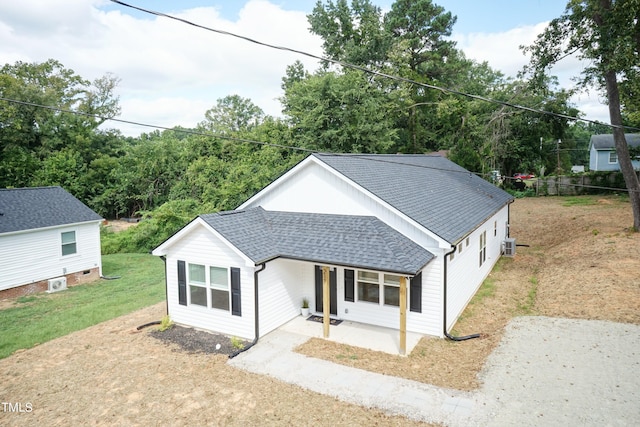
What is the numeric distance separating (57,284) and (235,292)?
35.2 feet

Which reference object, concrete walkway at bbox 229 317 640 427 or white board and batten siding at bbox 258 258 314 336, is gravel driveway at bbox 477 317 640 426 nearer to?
concrete walkway at bbox 229 317 640 427

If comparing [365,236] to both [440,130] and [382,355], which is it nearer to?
[382,355]

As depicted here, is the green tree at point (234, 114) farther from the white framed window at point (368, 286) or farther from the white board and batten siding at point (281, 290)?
the white framed window at point (368, 286)

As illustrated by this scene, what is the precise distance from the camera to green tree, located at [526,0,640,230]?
15844 millimetres

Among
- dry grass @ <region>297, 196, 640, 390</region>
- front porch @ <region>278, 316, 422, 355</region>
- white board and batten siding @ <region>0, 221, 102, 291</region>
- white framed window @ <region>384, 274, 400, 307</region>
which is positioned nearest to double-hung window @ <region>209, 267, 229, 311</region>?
front porch @ <region>278, 316, 422, 355</region>

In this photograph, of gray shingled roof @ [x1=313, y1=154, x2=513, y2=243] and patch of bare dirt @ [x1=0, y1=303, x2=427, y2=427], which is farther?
gray shingled roof @ [x1=313, y1=154, x2=513, y2=243]

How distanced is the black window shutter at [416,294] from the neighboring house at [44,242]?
578 inches

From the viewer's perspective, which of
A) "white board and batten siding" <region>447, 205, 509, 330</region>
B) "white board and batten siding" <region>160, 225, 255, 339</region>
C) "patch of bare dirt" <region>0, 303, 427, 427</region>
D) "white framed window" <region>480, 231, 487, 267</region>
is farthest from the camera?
"white framed window" <region>480, 231, 487, 267</region>

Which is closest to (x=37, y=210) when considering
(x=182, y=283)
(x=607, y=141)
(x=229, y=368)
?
(x=182, y=283)

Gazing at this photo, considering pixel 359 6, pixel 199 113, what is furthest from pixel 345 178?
pixel 199 113

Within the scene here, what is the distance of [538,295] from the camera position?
13.7 metres

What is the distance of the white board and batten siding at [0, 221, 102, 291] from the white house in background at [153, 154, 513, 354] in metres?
8.30

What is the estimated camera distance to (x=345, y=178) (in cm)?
1199

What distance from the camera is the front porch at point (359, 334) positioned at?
33.7 feet
